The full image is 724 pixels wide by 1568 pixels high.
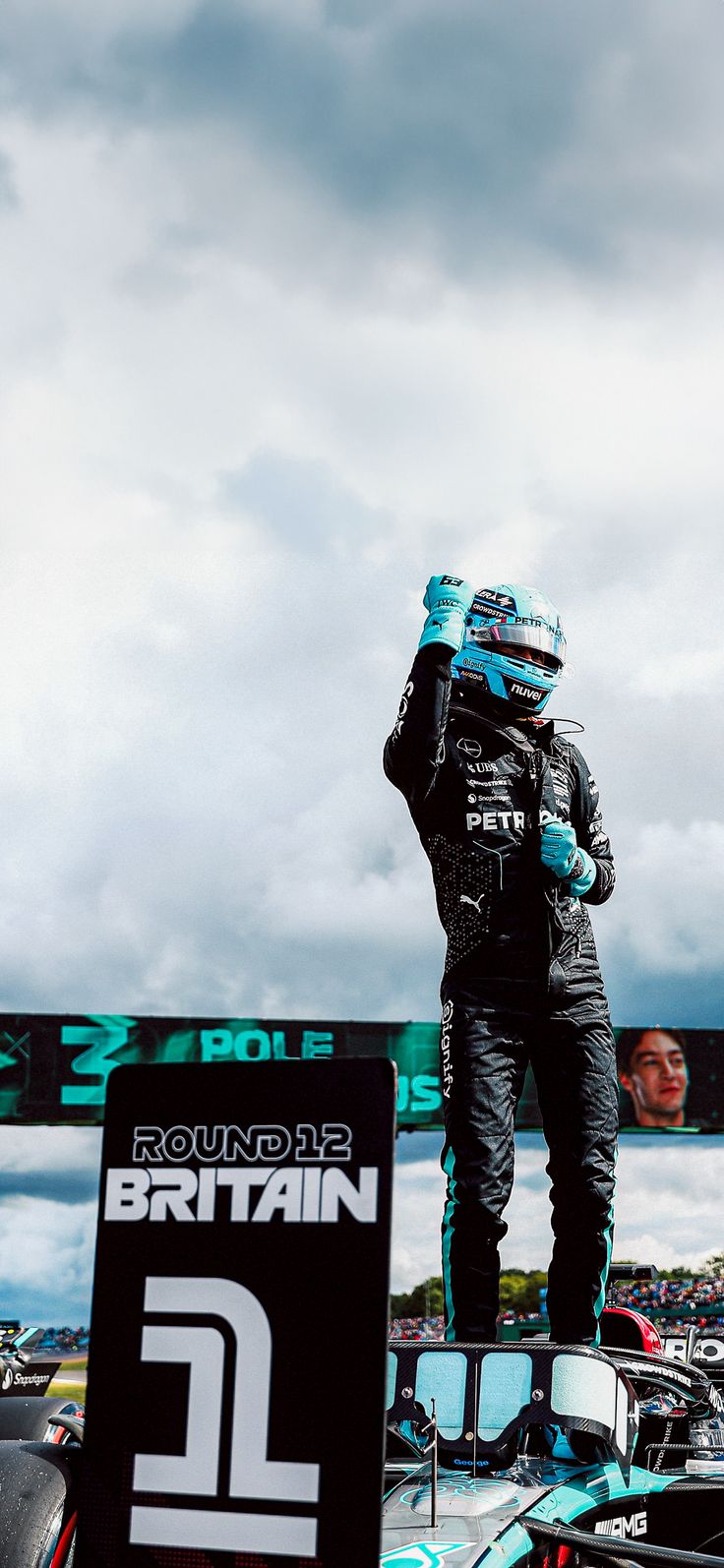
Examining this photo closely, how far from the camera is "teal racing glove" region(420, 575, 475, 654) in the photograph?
343 centimetres

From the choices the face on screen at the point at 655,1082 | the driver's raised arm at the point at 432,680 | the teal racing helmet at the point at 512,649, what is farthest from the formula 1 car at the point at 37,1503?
the face on screen at the point at 655,1082

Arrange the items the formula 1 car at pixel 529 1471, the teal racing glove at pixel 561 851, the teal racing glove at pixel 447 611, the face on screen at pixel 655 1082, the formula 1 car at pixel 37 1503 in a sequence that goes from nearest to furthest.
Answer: the formula 1 car at pixel 37 1503
the formula 1 car at pixel 529 1471
the teal racing glove at pixel 447 611
the teal racing glove at pixel 561 851
the face on screen at pixel 655 1082

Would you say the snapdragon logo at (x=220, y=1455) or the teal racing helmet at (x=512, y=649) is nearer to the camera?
the snapdragon logo at (x=220, y=1455)

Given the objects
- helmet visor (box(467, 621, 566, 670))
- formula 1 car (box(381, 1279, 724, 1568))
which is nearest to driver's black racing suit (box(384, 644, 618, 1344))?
helmet visor (box(467, 621, 566, 670))

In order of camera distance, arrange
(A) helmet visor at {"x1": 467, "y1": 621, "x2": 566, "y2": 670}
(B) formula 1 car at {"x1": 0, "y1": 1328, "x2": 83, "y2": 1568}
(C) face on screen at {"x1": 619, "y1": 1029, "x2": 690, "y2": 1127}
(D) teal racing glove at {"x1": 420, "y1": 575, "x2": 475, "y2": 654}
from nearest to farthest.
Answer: (B) formula 1 car at {"x1": 0, "y1": 1328, "x2": 83, "y2": 1568}
(D) teal racing glove at {"x1": 420, "y1": 575, "x2": 475, "y2": 654}
(A) helmet visor at {"x1": 467, "y1": 621, "x2": 566, "y2": 670}
(C) face on screen at {"x1": 619, "y1": 1029, "x2": 690, "y2": 1127}

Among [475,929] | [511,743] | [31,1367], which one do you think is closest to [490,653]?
[511,743]

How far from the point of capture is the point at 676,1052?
19766 millimetres

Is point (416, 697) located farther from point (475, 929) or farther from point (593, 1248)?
point (593, 1248)

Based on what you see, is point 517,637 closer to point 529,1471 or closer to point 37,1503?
point 529,1471

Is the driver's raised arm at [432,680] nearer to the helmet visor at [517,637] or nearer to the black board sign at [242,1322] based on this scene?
the helmet visor at [517,637]

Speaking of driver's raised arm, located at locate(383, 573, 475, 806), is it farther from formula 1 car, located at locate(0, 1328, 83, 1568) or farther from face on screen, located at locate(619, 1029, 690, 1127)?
face on screen, located at locate(619, 1029, 690, 1127)

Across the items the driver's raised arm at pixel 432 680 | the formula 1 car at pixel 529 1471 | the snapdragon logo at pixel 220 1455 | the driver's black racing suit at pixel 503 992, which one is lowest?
the formula 1 car at pixel 529 1471

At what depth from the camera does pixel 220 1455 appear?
182cm

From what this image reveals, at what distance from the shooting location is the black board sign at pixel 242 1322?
1.77m
